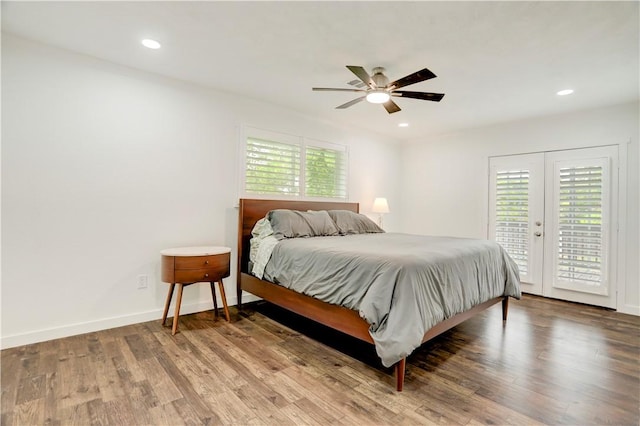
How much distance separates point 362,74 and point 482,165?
3.40 metres

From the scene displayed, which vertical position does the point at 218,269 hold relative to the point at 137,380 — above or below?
above

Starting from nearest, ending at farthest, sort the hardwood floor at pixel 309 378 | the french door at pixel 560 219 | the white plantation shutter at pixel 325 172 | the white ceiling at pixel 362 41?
1. the hardwood floor at pixel 309 378
2. the white ceiling at pixel 362 41
3. the french door at pixel 560 219
4. the white plantation shutter at pixel 325 172

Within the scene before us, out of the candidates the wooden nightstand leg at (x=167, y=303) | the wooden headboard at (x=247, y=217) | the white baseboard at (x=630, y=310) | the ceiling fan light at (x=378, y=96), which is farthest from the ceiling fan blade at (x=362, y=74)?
the white baseboard at (x=630, y=310)

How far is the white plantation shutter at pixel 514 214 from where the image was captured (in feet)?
14.8

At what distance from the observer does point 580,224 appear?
4012 mm

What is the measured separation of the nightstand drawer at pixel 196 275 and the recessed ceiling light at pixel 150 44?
1.96 m

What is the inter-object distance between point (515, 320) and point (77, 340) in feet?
13.9

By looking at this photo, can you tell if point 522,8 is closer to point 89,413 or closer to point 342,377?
point 342,377

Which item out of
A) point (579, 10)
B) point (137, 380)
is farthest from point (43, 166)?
point (579, 10)

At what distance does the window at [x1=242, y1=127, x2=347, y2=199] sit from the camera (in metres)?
3.87

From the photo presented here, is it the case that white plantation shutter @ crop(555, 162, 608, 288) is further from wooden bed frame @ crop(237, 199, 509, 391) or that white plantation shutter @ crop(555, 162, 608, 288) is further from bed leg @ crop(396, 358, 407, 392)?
bed leg @ crop(396, 358, 407, 392)

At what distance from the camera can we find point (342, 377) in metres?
2.12

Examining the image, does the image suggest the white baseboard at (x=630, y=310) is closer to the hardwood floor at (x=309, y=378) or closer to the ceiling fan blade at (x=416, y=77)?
the hardwood floor at (x=309, y=378)

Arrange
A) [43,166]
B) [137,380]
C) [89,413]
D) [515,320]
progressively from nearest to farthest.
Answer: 1. [89,413]
2. [137,380]
3. [43,166]
4. [515,320]
